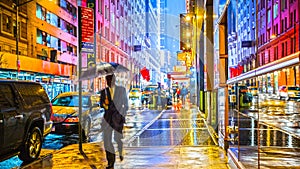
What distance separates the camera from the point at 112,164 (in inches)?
292

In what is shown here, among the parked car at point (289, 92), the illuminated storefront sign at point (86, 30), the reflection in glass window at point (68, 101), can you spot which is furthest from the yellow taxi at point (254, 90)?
the reflection in glass window at point (68, 101)

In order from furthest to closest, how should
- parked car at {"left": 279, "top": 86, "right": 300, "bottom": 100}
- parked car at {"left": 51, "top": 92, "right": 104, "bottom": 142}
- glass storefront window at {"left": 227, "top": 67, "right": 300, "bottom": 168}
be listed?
1. parked car at {"left": 51, "top": 92, "right": 104, "bottom": 142}
2. glass storefront window at {"left": 227, "top": 67, "right": 300, "bottom": 168}
3. parked car at {"left": 279, "top": 86, "right": 300, "bottom": 100}

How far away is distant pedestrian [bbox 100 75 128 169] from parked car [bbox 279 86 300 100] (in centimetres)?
438

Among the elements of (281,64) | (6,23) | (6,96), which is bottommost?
(6,96)

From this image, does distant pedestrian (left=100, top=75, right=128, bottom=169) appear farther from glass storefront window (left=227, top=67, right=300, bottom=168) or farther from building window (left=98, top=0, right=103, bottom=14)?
building window (left=98, top=0, right=103, bottom=14)

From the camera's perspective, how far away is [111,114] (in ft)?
24.6

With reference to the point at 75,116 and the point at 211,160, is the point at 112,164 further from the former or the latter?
the point at 75,116

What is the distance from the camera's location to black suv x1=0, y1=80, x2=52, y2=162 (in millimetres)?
7758

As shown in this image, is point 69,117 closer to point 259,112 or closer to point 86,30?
point 86,30

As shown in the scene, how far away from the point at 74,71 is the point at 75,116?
3384 cm

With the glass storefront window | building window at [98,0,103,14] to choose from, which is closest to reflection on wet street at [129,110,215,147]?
the glass storefront window

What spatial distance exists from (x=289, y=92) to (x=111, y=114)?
465cm

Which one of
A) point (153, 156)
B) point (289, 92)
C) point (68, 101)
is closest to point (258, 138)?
point (289, 92)

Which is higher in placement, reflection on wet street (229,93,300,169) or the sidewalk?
reflection on wet street (229,93,300,169)
